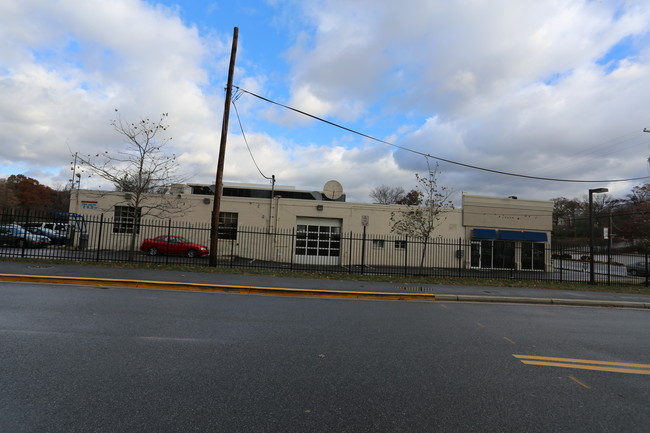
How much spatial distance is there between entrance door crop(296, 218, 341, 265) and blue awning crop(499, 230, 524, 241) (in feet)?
38.6

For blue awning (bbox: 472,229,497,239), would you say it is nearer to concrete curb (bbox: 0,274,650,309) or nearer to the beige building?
the beige building

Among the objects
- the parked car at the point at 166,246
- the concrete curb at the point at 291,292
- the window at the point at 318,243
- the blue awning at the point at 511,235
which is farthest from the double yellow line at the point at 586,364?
the blue awning at the point at 511,235

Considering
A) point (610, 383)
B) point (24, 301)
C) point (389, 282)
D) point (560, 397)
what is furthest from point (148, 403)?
point (389, 282)

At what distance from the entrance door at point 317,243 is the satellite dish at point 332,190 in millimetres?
1707

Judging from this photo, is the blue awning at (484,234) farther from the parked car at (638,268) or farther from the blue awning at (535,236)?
the parked car at (638,268)

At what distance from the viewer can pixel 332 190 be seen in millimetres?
24609

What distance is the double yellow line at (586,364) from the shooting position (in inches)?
190

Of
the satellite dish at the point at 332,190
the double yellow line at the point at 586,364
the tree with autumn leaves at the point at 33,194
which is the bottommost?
the double yellow line at the point at 586,364

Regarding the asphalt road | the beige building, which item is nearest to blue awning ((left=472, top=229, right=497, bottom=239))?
the beige building

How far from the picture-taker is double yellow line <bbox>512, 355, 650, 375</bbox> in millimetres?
4819

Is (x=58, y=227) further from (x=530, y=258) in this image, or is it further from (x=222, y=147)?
(x=530, y=258)

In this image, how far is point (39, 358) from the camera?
4254 millimetres

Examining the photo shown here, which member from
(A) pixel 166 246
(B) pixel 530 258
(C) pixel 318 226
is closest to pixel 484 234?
(B) pixel 530 258

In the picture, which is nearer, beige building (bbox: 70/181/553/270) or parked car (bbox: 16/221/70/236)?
parked car (bbox: 16/221/70/236)
